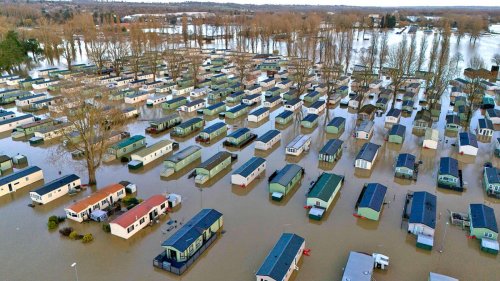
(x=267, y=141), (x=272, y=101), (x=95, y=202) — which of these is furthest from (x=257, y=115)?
(x=95, y=202)

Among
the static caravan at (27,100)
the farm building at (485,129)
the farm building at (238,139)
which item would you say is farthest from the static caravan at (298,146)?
the static caravan at (27,100)

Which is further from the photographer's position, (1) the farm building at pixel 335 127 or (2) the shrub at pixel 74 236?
(1) the farm building at pixel 335 127

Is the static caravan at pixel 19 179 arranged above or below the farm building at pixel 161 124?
below

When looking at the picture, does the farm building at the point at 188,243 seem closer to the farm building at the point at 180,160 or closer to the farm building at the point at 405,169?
the farm building at the point at 180,160

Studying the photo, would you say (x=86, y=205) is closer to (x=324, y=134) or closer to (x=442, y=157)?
(x=324, y=134)

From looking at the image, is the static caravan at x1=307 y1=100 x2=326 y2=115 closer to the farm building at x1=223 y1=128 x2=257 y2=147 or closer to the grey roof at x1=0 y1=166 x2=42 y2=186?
the farm building at x1=223 y1=128 x2=257 y2=147

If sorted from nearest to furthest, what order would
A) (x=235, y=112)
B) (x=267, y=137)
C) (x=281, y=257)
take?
1. (x=281, y=257)
2. (x=267, y=137)
3. (x=235, y=112)

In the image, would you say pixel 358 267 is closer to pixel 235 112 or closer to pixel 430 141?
pixel 430 141
